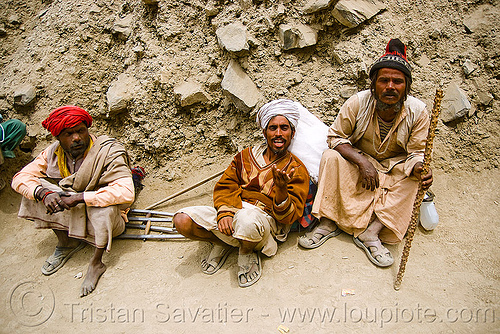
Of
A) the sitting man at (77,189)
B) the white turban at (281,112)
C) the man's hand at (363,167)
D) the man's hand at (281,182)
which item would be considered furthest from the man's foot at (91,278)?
the man's hand at (363,167)

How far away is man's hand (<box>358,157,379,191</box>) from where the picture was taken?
8.59 ft

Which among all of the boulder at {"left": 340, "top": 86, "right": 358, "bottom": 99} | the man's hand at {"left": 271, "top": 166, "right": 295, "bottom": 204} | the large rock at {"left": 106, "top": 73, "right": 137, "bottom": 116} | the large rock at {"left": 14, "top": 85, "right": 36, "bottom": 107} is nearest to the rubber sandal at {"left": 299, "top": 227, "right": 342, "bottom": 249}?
the man's hand at {"left": 271, "top": 166, "right": 295, "bottom": 204}

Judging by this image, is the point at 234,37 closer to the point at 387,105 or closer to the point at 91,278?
the point at 387,105

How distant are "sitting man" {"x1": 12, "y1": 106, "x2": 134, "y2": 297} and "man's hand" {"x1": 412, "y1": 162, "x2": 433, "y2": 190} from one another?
7.69 feet

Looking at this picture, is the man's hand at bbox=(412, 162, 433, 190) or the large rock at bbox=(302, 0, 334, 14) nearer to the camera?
the man's hand at bbox=(412, 162, 433, 190)

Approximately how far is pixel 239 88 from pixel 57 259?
247cm

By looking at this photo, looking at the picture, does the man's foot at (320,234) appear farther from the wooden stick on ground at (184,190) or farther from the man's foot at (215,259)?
the wooden stick on ground at (184,190)

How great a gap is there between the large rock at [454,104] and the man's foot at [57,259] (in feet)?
12.7

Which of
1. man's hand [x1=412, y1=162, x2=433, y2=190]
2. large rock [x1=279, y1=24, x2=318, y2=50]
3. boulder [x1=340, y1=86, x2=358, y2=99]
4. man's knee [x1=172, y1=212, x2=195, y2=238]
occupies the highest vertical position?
large rock [x1=279, y1=24, x2=318, y2=50]

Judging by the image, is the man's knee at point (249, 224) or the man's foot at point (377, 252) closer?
the man's knee at point (249, 224)

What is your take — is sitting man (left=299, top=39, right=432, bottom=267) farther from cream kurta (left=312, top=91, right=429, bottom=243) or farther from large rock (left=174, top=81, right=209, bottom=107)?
large rock (left=174, top=81, right=209, bottom=107)

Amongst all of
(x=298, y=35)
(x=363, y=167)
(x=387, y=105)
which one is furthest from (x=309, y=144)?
(x=298, y=35)

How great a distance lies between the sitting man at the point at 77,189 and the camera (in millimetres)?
2824

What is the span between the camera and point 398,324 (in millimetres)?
2109
